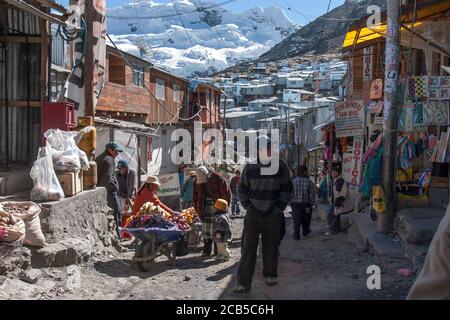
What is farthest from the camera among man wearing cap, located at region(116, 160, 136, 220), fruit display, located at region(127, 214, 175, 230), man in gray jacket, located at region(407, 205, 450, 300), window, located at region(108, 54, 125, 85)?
window, located at region(108, 54, 125, 85)

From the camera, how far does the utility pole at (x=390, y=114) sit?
898cm

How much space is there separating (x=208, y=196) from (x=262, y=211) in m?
3.01

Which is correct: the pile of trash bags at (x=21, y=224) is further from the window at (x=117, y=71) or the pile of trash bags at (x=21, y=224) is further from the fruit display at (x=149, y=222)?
Result: the window at (x=117, y=71)

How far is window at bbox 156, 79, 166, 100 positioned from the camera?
1043 inches

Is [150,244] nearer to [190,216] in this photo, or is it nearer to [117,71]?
[190,216]

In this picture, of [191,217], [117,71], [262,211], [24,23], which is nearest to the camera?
[262,211]

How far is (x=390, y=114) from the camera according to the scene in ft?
29.8

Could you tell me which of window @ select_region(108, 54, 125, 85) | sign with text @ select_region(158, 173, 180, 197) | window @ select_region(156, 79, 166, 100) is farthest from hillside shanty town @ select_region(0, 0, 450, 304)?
window @ select_region(156, 79, 166, 100)

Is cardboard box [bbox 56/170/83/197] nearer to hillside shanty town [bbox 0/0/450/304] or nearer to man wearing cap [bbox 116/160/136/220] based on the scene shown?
hillside shanty town [bbox 0/0/450/304]

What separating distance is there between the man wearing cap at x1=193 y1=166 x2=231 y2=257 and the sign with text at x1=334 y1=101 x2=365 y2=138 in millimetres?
4401

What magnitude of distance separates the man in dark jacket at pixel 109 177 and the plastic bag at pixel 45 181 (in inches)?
102

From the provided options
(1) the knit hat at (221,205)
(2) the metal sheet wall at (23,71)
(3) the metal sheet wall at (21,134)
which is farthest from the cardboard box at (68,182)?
(1) the knit hat at (221,205)

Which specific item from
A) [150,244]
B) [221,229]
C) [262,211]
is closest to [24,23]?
[150,244]
